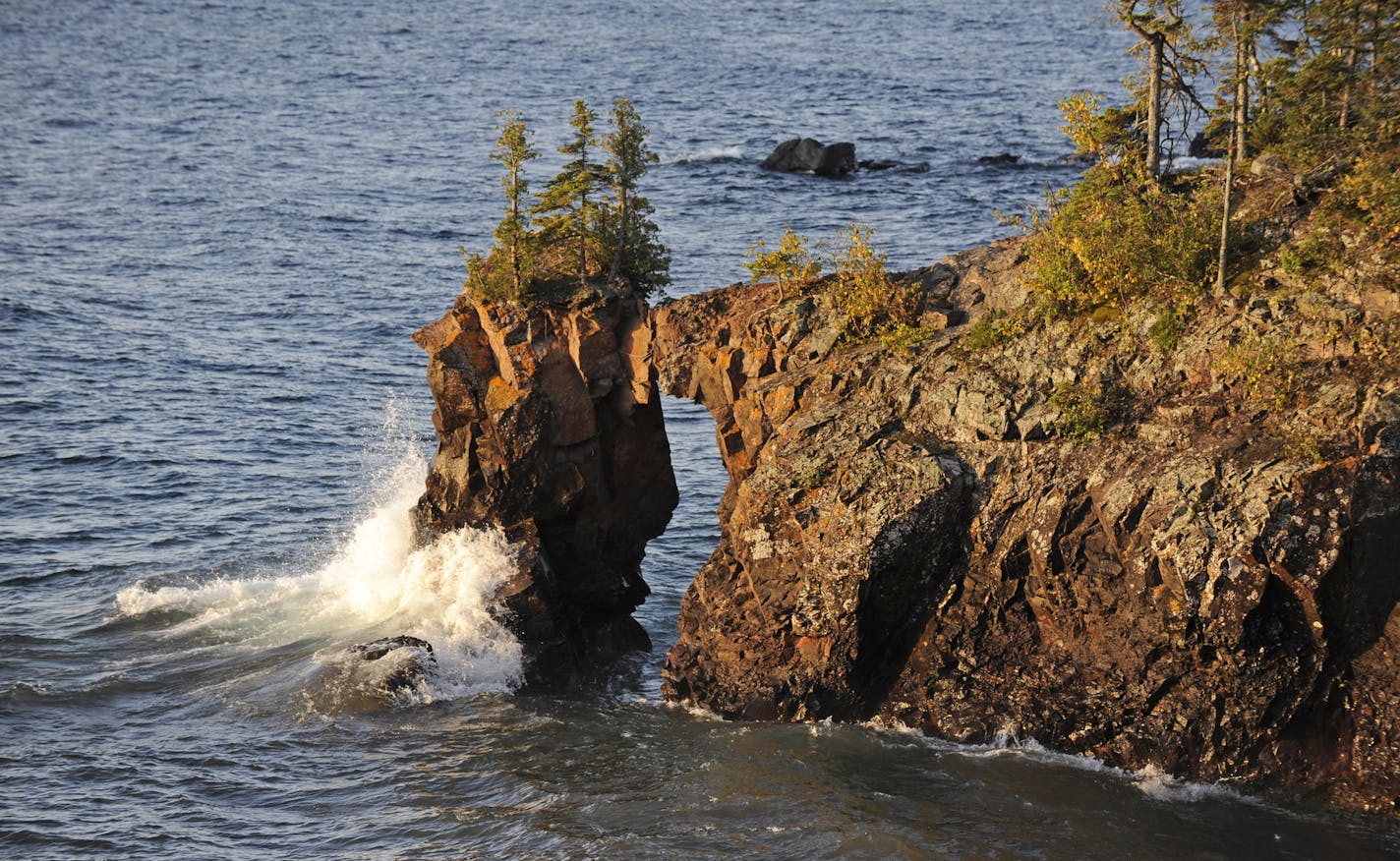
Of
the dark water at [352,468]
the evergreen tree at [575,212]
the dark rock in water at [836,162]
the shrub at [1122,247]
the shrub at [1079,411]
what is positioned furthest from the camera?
the dark rock in water at [836,162]

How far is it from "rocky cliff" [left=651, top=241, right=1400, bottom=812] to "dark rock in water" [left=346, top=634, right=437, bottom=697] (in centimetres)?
625

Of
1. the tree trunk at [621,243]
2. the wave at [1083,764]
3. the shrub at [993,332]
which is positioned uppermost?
the tree trunk at [621,243]

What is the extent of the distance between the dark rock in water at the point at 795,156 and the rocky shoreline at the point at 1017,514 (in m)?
46.3

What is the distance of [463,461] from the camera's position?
118ft

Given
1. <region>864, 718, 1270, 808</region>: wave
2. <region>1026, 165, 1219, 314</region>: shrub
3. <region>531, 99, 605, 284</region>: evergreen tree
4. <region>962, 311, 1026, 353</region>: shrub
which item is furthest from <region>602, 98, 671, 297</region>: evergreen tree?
<region>864, 718, 1270, 808</region>: wave

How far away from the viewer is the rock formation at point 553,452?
115 ft

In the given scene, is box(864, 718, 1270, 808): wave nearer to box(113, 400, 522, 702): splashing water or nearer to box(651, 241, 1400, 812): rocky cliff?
box(651, 241, 1400, 812): rocky cliff

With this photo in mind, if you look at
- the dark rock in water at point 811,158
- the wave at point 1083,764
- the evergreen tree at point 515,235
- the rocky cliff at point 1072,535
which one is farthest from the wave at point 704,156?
the wave at point 1083,764

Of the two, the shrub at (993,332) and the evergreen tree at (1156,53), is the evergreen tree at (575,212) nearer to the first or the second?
the shrub at (993,332)

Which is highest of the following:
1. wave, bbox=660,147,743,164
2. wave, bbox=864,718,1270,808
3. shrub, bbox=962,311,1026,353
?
wave, bbox=660,147,743,164

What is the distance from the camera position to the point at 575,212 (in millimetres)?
35969

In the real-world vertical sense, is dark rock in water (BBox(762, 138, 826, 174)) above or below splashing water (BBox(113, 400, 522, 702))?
above

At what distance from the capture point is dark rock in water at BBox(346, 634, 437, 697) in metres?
32.7

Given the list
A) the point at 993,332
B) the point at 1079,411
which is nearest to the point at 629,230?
the point at 993,332
